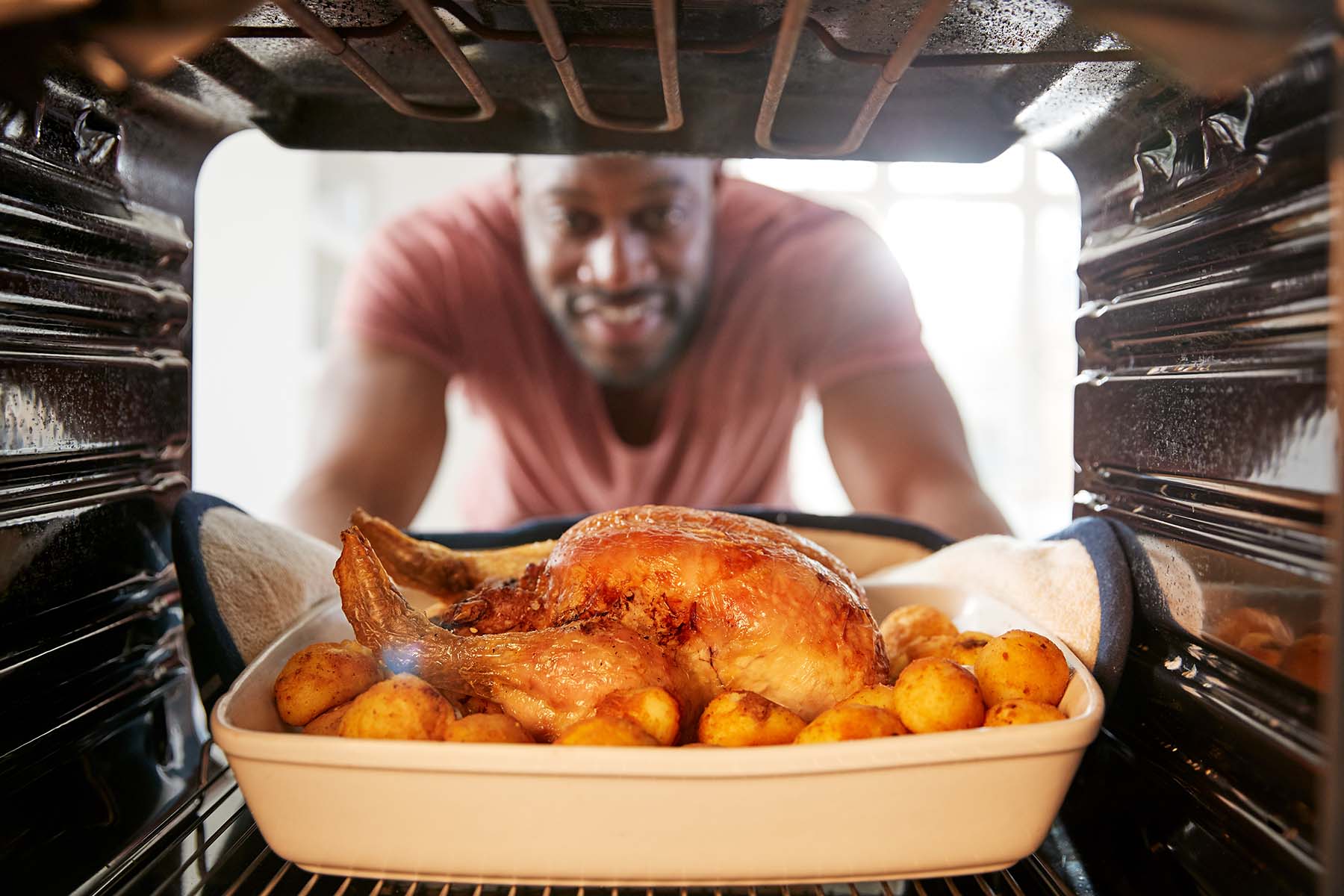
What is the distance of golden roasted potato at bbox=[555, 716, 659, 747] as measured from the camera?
60 cm

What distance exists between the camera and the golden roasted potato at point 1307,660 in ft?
1.68

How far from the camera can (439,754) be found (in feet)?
1.81

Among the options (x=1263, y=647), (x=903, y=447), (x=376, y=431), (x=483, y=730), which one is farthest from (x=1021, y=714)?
(x=376, y=431)

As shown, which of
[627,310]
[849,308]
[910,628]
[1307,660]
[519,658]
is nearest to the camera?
[1307,660]

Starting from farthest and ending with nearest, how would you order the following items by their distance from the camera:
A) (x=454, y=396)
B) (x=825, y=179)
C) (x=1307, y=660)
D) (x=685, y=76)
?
(x=825, y=179) < (x=454, y=396) < (x=685, y=76) < (x=1307, y=660)

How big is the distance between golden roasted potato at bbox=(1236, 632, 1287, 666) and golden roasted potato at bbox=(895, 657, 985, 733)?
0.60ft

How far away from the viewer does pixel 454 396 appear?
4.81 m

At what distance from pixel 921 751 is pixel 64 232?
798mm

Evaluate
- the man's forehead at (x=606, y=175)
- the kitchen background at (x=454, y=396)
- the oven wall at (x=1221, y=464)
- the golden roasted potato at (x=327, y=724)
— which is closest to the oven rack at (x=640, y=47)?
the oven wall at (x=1221, y=464)

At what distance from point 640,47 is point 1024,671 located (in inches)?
22.4

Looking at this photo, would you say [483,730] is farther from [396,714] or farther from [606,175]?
[606,175]

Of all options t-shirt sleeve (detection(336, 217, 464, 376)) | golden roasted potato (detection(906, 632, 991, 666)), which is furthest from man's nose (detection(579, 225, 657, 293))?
golden roasted potato (detection(906, 632, 991, 666))

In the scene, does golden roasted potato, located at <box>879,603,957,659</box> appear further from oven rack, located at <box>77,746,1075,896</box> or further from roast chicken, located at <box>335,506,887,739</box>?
oven rack, located at <box>77,746,1075,896</box>

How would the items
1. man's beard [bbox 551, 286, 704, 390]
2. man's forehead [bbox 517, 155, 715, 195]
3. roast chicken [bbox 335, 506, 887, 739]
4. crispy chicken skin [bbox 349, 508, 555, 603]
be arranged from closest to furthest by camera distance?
roast chicken [bbox 335, 506, 887, 739]
crispy chicken skin [bbox 349, 508, 555, 603]
man's forehead [bbox 517, 155, 715, 195]
man's beard [bbox 551, 286, 704, 390]
